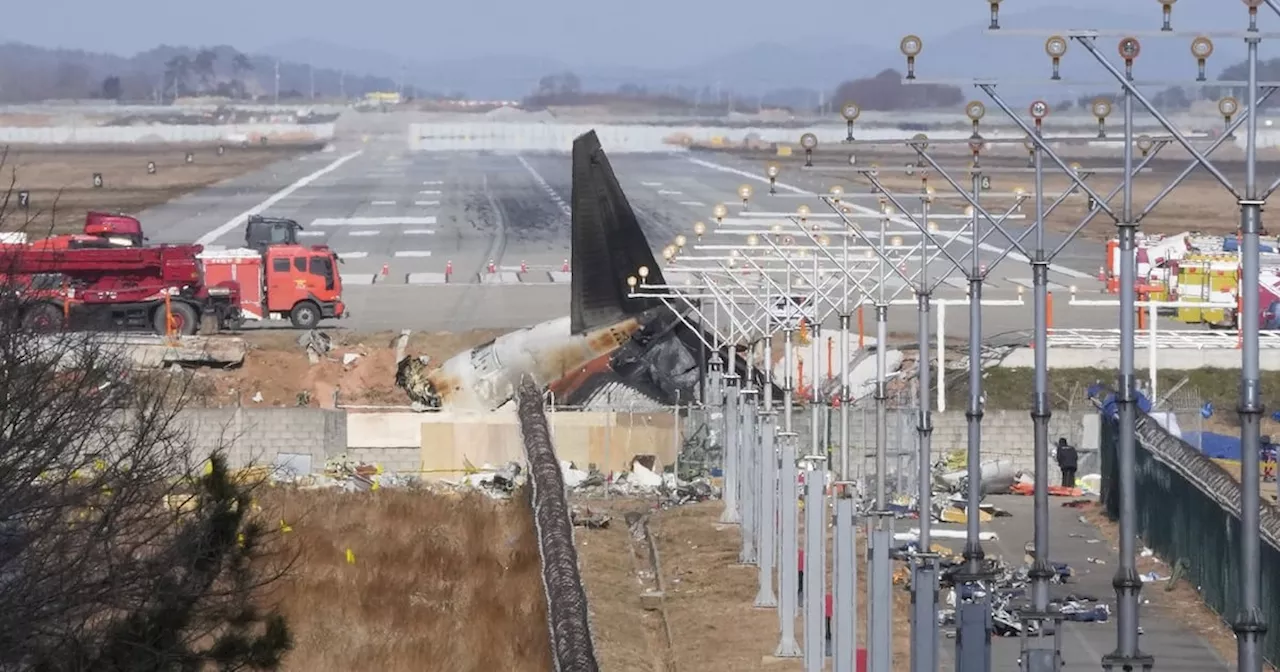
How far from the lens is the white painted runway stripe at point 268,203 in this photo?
95.4m

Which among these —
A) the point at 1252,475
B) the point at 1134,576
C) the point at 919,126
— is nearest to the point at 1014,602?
the point at 1134,576

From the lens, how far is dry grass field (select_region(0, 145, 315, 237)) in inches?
4525

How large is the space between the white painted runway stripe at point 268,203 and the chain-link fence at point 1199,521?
57.5 m

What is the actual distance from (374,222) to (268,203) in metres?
14.5

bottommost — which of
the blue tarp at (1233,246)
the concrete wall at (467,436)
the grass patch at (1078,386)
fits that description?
the concrete wall at (467,436)

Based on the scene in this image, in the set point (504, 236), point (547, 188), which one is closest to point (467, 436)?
point (504, 236)

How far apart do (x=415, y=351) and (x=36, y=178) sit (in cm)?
8685

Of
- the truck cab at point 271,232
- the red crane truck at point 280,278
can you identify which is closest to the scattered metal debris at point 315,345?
the red crane truck at point 280,278

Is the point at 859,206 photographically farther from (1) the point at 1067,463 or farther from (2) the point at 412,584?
(2) the point at 412,584

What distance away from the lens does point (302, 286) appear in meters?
67.1

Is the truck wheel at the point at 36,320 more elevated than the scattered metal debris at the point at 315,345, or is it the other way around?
the truck wheel at the point at 36,320

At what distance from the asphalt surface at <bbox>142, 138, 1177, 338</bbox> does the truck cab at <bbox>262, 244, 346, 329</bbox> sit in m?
0.93

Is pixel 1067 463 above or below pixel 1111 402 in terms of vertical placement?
below

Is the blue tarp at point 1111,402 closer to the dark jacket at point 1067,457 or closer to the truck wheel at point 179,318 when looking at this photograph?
the dark jacket at point 1067,457
